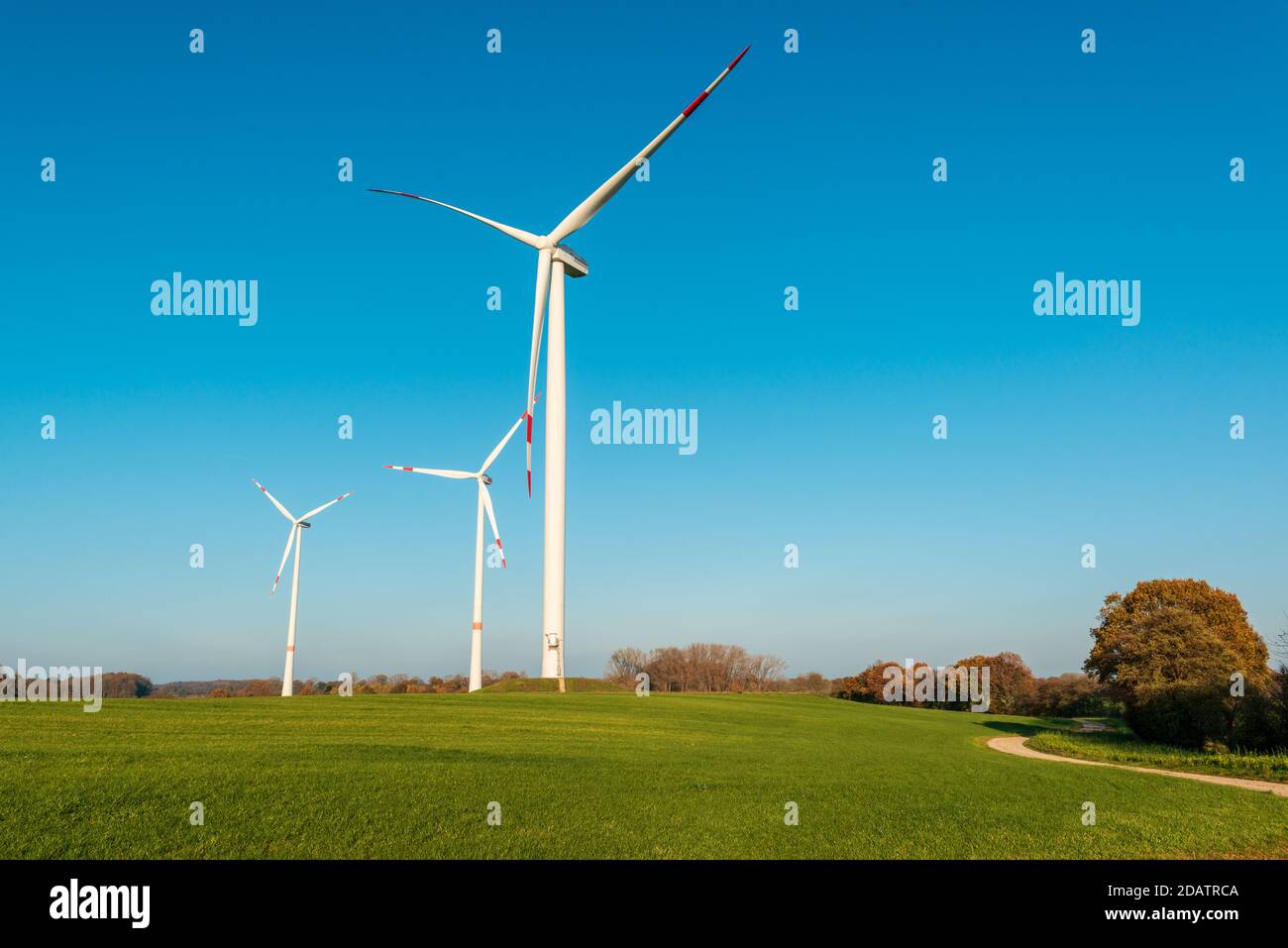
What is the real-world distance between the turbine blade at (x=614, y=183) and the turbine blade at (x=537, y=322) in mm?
2278

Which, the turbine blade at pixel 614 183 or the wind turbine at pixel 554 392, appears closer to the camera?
the turbine blade at pixel 614 183

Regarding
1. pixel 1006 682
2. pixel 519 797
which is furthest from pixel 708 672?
pixel 519 797

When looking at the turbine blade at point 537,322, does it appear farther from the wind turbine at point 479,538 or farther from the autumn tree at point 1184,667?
the autumn tree at point 1184,667

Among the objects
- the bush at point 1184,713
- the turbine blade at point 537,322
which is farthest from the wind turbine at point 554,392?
the bush at point 1184,713

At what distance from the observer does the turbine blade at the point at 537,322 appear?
5244cm

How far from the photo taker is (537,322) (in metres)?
55.6

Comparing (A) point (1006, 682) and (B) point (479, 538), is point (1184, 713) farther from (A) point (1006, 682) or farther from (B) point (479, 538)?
(A) point (1006, 682)

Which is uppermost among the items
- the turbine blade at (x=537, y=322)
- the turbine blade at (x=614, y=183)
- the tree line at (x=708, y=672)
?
the turbine blade at (x=614, y=183)

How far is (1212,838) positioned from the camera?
1997 centimetres

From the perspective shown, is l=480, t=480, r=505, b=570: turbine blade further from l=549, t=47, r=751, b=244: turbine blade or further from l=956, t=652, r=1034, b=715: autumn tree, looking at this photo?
l=956, t=652, r=1034, b=715: autumn tree

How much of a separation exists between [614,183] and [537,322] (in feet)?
35.5

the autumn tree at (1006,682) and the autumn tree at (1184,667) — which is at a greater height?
the autumn tree at (1184,667)
